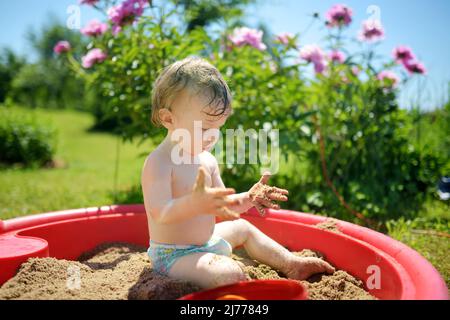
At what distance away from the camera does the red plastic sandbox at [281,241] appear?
1279 mm

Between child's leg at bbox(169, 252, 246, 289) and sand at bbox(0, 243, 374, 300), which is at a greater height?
child's leg at bbox(169, 252, 246, 289)

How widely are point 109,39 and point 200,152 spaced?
166cm

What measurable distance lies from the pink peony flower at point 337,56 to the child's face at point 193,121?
192 centimetres

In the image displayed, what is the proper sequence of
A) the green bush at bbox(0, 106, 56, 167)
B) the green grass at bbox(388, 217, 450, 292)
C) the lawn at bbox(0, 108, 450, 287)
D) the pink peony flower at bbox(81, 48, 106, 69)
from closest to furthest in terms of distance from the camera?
1. the green grass at bbox(388, 217, 450, 292)
2. the lawn at bbox(0, 108, 450, 287)
3. the pink peony flower at bbox(81, 48, 106, 69)
4. the green bush at bbox(0, 106, 56, 167)

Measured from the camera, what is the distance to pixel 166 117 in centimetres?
138

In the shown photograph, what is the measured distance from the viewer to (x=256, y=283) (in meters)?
1.20

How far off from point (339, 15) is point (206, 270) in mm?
2219

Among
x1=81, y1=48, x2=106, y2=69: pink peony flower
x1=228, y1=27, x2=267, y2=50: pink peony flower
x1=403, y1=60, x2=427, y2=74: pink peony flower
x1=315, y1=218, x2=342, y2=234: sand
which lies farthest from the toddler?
x1=403, y1=60, x2=427, y2=74: pink peony flower

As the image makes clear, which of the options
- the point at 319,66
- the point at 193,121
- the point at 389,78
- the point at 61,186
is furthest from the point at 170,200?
the point at 61,186

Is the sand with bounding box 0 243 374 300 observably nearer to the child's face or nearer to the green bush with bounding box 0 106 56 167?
the child's face

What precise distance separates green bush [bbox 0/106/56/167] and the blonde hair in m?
5.23

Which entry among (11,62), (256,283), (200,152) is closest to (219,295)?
(256,283)

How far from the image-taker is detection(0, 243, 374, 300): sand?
1.27 meters
